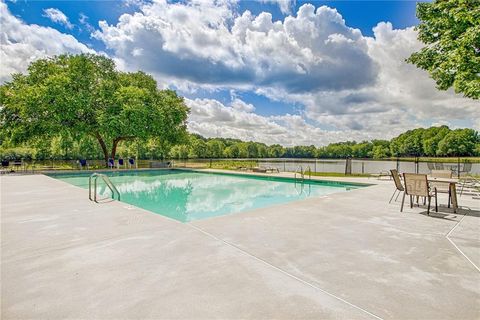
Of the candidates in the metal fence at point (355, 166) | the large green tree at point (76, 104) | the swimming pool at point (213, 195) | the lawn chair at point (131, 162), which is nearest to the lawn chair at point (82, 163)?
the large green tree at point (76, 104)

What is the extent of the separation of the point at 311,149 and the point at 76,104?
4380 centimetres

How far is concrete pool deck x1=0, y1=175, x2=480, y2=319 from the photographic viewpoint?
1996mm

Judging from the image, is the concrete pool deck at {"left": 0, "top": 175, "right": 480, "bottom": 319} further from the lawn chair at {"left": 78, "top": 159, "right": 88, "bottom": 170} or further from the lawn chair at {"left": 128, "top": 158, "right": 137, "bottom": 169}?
the lawn chair at {"left": 128, "top": 158, "right": 137, "bottom": 169}

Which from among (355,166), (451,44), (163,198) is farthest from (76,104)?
(355,166)

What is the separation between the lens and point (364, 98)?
70.9ft

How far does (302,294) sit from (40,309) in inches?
82.0

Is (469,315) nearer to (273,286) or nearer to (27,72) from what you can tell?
(273,286)

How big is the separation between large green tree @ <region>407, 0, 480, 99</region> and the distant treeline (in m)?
27.0

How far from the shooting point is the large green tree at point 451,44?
613 centimetres

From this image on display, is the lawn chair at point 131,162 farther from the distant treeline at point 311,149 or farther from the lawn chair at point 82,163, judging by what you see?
the distant treeline at point 311,149

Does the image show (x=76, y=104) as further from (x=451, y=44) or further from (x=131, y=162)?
(x=451, y=44)

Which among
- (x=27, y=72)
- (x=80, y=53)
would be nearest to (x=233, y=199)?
(x=80, y=53)

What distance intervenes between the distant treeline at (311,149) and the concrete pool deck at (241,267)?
2844cm

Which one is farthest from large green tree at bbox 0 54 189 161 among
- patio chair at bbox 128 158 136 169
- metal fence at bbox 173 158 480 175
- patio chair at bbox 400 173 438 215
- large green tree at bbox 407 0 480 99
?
patio chair at bbox 400 173 438 215
